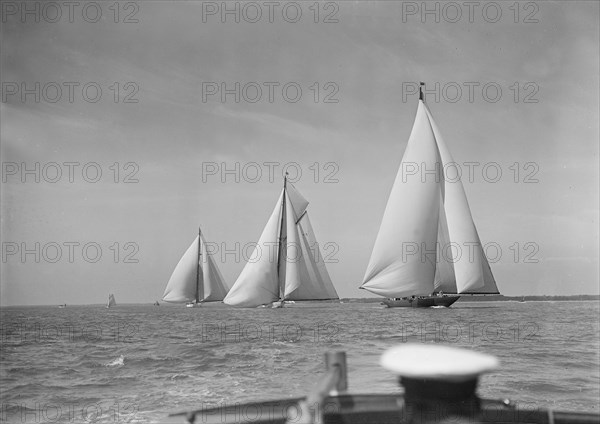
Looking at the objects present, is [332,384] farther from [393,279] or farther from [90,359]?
[393,279]

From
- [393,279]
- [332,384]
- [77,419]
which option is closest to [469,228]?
[393,279]

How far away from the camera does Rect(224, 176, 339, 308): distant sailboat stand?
33656 millimetres

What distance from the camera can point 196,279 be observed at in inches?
1843

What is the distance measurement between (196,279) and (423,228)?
84.1ft

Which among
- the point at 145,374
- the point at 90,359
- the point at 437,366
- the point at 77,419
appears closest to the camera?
the point at 437,366

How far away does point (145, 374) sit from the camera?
11.4 metres

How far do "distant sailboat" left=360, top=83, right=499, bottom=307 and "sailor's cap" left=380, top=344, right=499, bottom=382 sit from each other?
78.8 feet

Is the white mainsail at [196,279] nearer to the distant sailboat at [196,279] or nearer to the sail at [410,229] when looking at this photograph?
the distant sailboat at [196,279]

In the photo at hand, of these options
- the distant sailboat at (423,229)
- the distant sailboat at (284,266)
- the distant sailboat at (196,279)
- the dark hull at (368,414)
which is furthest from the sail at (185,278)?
the dark hull at (368,414)

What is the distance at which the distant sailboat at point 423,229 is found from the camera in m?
25.5

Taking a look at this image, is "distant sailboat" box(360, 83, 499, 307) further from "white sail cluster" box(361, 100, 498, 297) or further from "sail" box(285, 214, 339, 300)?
"sail" box(285, 214, 339, 300)

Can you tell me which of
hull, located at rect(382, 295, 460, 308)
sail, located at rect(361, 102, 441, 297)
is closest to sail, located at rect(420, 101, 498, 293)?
sail, located at rect(361, 102, 441, 297)

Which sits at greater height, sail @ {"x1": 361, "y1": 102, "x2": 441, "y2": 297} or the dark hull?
sail @ {"x1": 361, "y1": 102, "x2": 441, "y2": 297}

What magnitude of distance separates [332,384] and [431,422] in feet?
1.02
